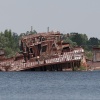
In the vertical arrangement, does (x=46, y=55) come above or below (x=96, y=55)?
below

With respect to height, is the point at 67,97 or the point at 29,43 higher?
the point at 29,43

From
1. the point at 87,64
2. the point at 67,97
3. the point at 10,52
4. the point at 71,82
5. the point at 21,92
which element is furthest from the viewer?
the point at 10,52

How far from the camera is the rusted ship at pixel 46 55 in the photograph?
125000 mm

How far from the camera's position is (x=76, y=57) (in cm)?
12438

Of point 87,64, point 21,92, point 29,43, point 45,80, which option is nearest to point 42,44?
point 29,43

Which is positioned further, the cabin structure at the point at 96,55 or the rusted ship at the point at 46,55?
the cabin structure at the point at 96,55

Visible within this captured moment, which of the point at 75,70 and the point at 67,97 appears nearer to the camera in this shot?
the point at 67,97

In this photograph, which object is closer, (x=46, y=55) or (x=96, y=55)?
(x=46, y=55)

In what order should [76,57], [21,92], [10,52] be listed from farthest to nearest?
[10,52], [76,57], [21,92]

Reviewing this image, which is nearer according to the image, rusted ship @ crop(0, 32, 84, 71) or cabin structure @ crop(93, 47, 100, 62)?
rusted ship @ crop(0, 32, 84, 71)

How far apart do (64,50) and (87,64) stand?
8501 mm

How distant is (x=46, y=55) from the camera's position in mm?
126125

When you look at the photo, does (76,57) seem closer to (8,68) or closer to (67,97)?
(8,68)

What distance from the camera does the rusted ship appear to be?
4921 inches
